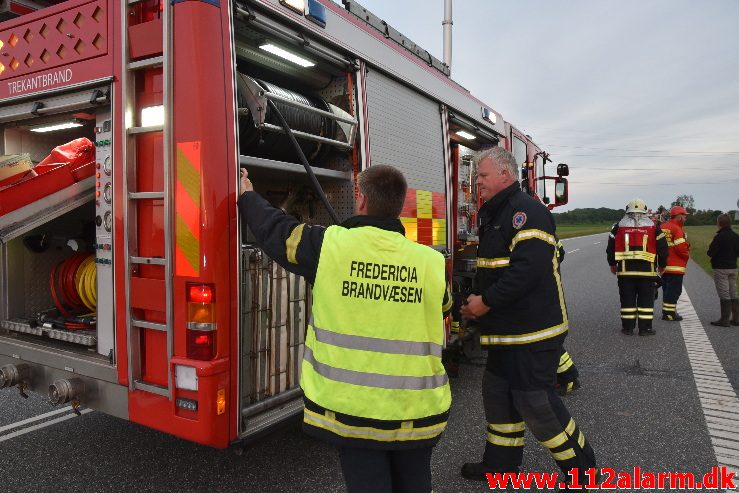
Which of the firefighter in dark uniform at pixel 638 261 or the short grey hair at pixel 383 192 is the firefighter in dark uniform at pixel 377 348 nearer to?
the short grey hair at pixel 383 192

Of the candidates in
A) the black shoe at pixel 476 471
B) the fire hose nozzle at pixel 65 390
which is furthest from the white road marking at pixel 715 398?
the fire hose nozzle at pixel 65 390

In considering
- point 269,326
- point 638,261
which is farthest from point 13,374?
point 638,261

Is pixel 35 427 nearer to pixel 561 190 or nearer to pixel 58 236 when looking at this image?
pixel 58 236

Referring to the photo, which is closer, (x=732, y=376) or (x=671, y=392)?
(x=671, y=392)

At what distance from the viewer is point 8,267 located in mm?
3428

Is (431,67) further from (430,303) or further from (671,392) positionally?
(671,392)

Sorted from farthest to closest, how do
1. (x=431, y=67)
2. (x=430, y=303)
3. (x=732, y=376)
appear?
(x=732, y=376)
(x=431, y=67)
(x=430, y=303)

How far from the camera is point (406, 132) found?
158 inches

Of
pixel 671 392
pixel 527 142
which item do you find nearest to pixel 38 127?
pixel 671 392

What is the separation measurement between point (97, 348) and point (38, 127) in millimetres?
1594

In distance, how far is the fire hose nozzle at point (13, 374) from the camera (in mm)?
3041

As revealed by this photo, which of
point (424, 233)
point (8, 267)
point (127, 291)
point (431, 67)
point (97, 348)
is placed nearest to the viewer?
point (127, 291)

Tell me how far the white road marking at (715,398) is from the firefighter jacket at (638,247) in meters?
1.08

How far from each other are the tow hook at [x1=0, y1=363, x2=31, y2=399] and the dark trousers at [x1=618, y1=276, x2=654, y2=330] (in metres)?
6.75
